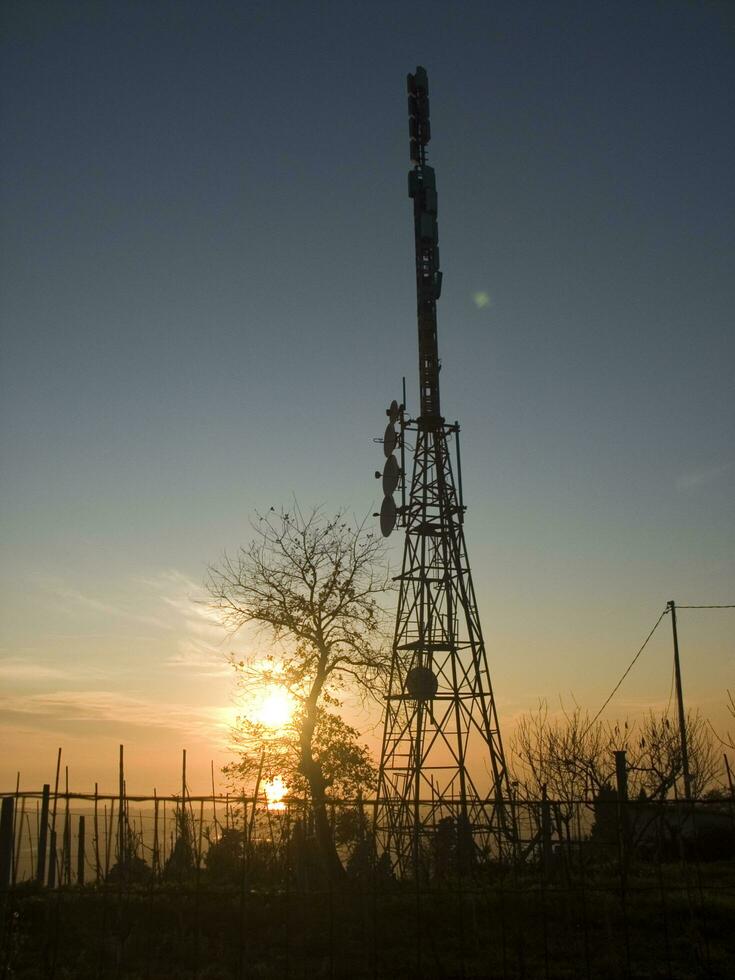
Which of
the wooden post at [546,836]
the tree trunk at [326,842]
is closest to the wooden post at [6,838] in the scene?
the tree trunk at [326,842]

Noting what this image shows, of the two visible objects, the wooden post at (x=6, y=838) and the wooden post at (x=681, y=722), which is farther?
the wooden post at (x=681, y=722)

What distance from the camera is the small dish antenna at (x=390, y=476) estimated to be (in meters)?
24.5

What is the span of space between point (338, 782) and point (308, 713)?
2.27 m

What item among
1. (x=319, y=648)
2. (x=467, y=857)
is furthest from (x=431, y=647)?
(x=467, y=857)

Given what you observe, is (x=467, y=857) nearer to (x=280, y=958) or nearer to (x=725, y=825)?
(x=280, y=958)

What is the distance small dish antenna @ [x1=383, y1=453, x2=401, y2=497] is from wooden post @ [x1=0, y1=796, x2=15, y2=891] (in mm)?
11575

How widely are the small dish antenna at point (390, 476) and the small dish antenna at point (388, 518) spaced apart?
38cm

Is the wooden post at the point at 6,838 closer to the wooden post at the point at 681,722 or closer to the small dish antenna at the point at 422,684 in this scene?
the small dish antenna at the point at 422,684

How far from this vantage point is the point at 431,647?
23.0 m

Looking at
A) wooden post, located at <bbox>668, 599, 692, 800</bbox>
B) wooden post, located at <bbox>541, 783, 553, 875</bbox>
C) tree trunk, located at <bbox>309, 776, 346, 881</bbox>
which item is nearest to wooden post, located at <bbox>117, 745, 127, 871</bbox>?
tree trunk, located at <bbox>309, 776, 346, 881</bbox>

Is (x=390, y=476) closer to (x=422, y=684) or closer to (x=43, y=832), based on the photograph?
(x=422, y=684)

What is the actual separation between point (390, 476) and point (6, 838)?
1237 centimetres

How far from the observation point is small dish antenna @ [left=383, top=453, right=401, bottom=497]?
80.4 ft

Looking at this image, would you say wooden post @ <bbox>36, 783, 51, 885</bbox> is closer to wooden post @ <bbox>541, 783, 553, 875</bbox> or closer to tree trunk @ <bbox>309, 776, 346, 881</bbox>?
tree trunk @ <bbox>309, 776, 346, 881</bbox>
